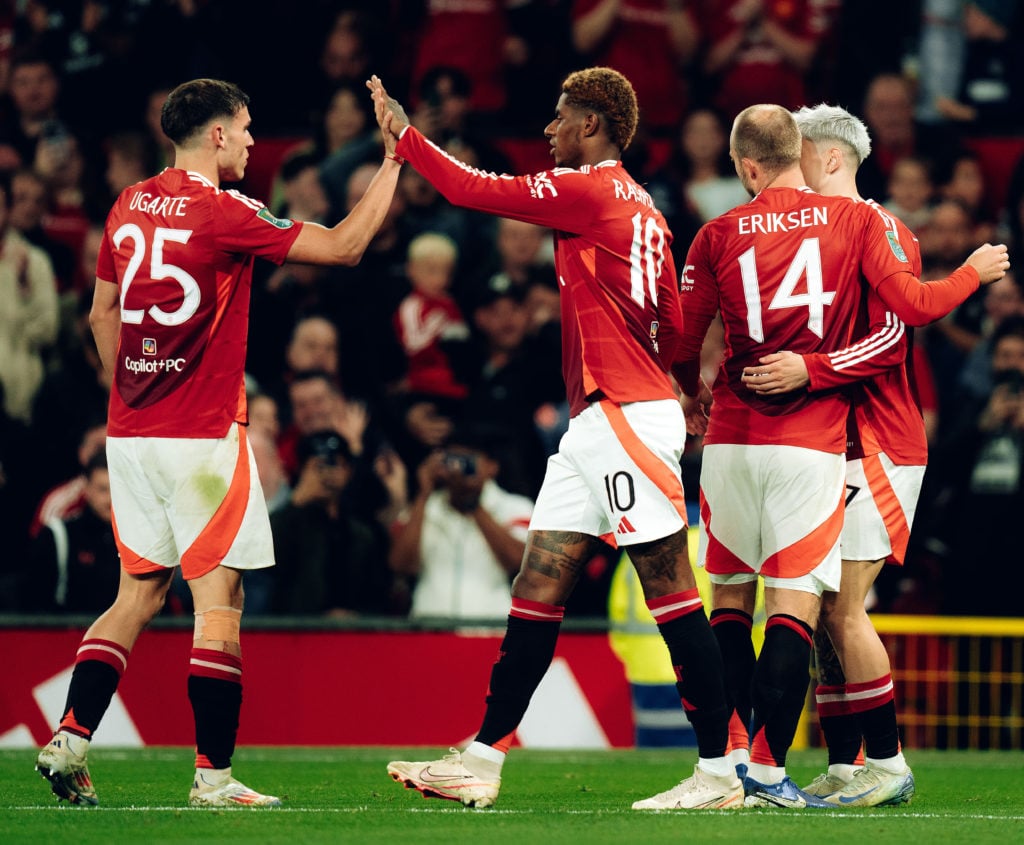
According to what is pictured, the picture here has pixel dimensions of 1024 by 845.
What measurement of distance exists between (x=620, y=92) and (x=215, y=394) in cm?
184

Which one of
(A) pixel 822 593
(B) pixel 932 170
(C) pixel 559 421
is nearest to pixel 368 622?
(C) pixel 559 421

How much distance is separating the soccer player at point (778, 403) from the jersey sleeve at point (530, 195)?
0.64 m

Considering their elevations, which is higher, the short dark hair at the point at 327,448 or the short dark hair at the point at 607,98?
the short dark hair at the point at 607,98

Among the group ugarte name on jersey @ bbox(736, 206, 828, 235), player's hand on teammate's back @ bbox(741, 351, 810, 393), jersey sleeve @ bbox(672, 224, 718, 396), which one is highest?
ugarte name on jersey @ bbox(736, 206, 828, 235)

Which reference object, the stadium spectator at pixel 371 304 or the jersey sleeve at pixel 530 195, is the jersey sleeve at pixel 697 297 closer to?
the jersey sleeve at pixel 530 195

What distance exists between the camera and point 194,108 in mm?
6691

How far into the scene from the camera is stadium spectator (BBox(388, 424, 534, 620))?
10750 millimetres

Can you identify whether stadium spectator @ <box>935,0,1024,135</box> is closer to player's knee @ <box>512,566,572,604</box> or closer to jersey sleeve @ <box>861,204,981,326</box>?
jersey sleeve @ <box>861,204,981,326</box>

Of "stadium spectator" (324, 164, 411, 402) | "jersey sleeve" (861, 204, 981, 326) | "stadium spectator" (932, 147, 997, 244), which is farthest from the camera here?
"stadium spectator" (932, 147, 997, 244)

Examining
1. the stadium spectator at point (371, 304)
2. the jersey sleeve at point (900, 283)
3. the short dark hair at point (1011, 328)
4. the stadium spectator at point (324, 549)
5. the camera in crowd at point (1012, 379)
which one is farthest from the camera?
the stadium spectator at point (371, 304)

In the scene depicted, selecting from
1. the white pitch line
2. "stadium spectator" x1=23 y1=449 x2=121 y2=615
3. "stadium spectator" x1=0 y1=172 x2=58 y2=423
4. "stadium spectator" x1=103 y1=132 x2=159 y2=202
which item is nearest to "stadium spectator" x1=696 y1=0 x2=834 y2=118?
"stadium spectator" x1=103 y1=132 x2=159 y2=202

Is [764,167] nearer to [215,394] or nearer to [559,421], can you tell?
[215,394]

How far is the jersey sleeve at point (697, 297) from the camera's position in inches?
273

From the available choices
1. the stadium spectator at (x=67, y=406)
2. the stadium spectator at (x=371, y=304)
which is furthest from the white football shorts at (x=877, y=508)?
the stadium spectator at (x=67, y=406)
